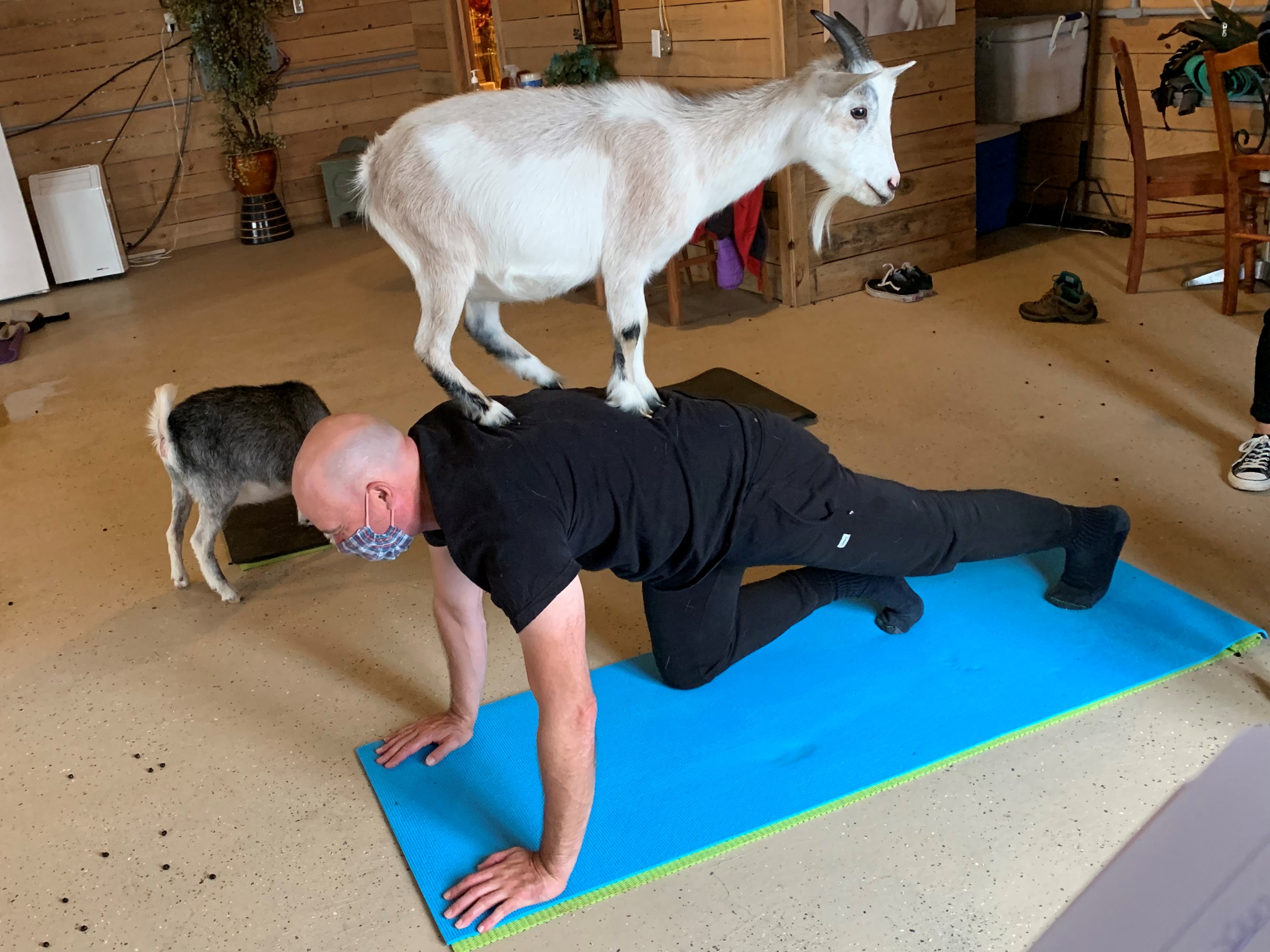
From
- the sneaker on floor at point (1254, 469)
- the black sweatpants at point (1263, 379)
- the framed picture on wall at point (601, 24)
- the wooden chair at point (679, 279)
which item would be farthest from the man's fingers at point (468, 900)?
the framed picture on wall at point (601, 24)

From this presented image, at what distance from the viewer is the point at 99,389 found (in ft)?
15.4

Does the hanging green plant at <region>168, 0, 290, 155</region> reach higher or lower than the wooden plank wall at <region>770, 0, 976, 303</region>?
higher

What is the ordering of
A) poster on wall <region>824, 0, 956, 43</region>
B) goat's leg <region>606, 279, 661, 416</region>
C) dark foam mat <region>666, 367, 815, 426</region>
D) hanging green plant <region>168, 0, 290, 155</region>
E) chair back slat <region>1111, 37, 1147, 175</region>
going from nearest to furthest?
goat's leg <region>606, 279, 661, 416</region> → dark foam mat <region>666, 367, 815, 426</region> → chair back slat <region>1111, 37, 1147, 175</region> → poster on wall <region>824, 0, 956, 43</region> → hanging green plant <region>168, 0, 290, 155</region>

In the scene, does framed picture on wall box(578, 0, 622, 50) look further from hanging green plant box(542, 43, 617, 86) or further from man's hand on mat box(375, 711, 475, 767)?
man's hand on mat box(375, 711, 475, 767)

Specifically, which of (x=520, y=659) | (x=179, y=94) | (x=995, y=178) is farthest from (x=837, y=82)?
(x=179, y=94)

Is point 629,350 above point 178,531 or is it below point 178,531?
above

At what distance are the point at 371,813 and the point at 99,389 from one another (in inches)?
134

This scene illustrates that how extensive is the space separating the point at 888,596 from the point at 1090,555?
1.52ft

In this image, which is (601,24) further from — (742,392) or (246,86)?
(246,86)

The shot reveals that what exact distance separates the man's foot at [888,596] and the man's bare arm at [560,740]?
85 centimetres

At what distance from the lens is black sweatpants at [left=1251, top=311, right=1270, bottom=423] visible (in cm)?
A: 279

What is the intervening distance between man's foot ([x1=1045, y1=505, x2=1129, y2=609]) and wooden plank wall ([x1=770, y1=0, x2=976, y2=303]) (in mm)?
2620

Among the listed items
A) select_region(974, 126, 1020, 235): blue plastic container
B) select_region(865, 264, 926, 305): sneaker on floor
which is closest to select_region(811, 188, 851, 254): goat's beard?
select_region(865, 264, 926, 305): sneaker on floor

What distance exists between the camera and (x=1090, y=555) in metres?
2.33
